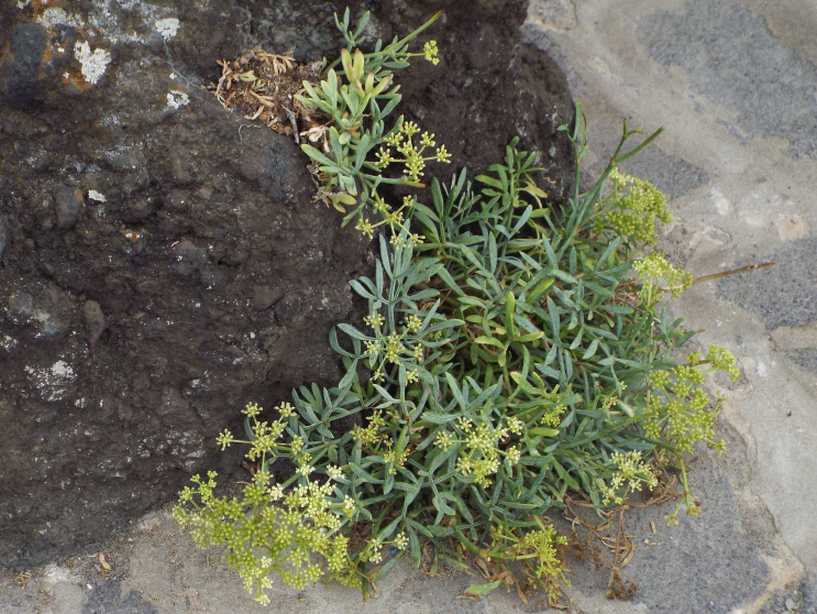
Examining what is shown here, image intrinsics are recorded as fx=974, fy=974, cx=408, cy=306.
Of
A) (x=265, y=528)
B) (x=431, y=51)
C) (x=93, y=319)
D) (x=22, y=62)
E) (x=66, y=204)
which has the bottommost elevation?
(x=265, y=528)

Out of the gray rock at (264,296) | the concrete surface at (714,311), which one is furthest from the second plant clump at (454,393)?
the gray rock at (264,296)

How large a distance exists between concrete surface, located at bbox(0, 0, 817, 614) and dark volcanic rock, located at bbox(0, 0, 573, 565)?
0.24 m

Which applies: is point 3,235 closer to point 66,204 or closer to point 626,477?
point 66,204

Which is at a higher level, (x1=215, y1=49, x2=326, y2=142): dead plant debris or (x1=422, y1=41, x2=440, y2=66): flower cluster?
(x1=422, y1=41, x2=440, y2=66): flower cluster

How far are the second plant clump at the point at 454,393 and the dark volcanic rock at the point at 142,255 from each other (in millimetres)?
102

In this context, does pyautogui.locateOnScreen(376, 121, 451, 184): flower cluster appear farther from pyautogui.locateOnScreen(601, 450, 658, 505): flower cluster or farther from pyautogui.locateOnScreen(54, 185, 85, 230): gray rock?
pyautogui.locateOnScreen(601, 450, 658, 505): flower cluster

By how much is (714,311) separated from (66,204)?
7.02 feet

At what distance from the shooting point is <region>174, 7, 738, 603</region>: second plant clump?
8.32 ft

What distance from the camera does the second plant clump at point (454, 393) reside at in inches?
99.8

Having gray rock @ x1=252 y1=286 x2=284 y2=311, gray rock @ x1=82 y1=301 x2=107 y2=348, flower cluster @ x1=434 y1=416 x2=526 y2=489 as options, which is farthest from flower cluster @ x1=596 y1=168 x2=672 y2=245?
gray rock @ x1=82 y1=301 x2=107 y2=348

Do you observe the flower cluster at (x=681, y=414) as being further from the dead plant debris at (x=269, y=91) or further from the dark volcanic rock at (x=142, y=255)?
the dead plant debris at (x=269, y=91)

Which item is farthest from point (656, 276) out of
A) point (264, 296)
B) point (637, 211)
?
point (264, 296)

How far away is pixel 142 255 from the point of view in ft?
7.89

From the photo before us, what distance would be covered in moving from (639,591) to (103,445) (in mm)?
1528
